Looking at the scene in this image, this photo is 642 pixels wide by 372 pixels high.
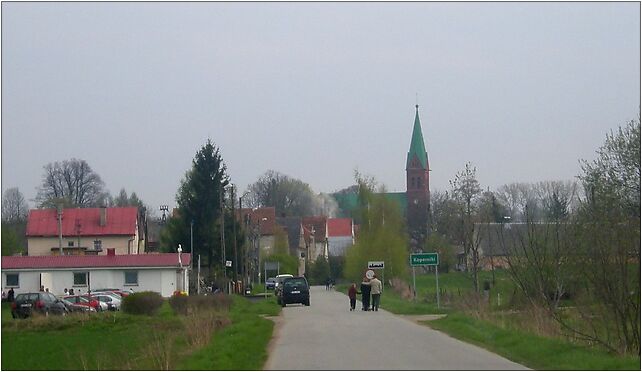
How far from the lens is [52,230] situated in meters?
Result: 82.2

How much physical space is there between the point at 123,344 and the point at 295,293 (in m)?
23.1

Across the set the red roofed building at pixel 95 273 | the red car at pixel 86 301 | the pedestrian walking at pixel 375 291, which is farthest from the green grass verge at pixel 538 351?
the red roofed building at pixel 95 273

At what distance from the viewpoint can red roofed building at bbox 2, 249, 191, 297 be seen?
64.1 m

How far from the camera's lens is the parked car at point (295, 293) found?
4966 centimetres

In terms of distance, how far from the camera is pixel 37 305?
44.2m

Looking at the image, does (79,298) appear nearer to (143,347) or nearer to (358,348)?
(143,347)

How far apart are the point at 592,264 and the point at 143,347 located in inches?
460

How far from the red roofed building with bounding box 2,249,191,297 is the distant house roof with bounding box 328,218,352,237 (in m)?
69.7

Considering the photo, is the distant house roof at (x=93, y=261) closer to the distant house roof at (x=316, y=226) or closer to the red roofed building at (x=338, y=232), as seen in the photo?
the distant house roof at (x=316, y=226)

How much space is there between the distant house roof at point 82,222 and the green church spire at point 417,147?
47827mm

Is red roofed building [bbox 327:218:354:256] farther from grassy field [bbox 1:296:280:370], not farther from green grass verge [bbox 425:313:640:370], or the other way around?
green grass verge [bbox 425:313:640:370]

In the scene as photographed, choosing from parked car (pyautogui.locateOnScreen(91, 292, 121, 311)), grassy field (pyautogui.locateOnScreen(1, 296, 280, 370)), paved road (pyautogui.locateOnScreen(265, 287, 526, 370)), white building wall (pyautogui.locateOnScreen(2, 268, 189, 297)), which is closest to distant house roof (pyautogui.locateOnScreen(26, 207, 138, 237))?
white building wall (pyautogui.locateOnScreen(2, 268, 189, 297))

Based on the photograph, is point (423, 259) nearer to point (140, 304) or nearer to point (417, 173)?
point (140, 304)

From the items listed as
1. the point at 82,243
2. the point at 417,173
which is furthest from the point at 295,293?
the point at 417,173
